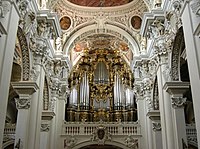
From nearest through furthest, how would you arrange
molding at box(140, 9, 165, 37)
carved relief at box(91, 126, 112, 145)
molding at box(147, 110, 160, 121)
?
molding at box(140, 9, 165, 37) → molding at box(147, 110, 160, 121) → carved relief at box(91, 126, 112, 145)

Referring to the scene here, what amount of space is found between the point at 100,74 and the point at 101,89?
100 cm

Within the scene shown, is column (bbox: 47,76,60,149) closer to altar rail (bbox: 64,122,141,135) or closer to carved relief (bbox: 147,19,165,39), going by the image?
altar rail (bbox: 64,122,141,135)

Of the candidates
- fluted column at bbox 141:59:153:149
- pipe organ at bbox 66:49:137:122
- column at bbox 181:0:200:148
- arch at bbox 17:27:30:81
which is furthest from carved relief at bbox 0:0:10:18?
pipe organ at bbox 66:49:137:122

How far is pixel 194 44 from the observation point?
7.45 meters

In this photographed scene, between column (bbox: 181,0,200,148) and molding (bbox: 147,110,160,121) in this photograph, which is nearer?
column (bbox: 181,0,200,148)

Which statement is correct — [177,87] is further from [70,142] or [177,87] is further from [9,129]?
[9,129]

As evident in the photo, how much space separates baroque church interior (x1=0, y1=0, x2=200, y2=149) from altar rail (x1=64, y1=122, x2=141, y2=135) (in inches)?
2.0

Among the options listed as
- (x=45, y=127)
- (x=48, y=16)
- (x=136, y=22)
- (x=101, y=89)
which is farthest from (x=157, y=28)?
(x=101, y=89)

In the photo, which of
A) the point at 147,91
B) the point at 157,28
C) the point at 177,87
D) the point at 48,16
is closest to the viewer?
the point at 177,87

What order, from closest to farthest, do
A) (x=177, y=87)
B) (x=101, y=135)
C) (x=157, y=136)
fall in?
(x=177, y=87)
(x=157, y=136)
(x=101, y=135)

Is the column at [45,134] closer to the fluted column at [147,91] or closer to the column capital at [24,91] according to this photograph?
the column capital at [24,91]

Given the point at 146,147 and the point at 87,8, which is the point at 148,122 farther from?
the point at 87,8

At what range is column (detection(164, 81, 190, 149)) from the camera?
32.9 feet

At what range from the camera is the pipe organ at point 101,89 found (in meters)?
18.3
